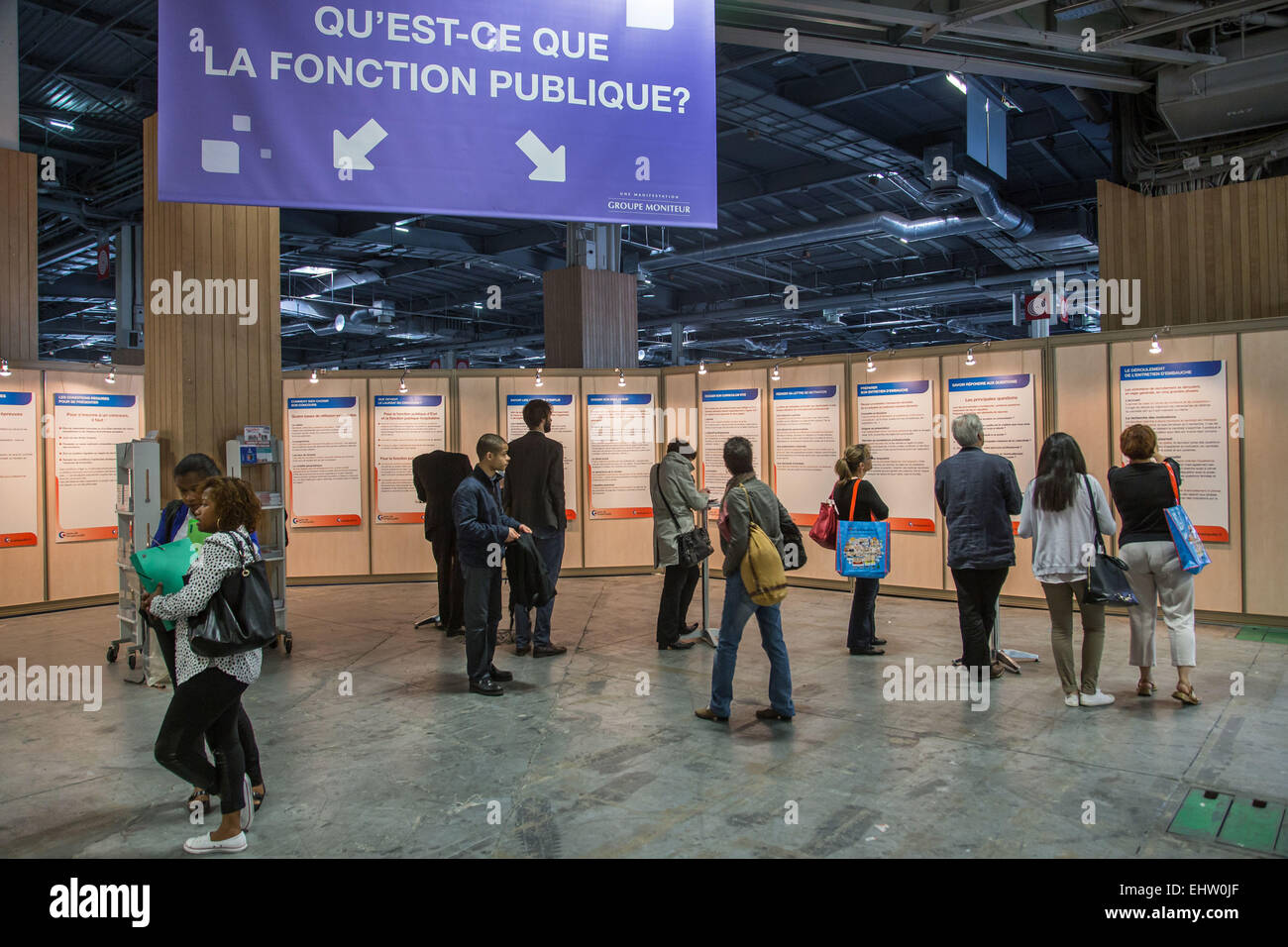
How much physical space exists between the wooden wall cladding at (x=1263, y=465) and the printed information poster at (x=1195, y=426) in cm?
12

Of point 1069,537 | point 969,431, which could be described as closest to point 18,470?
point 969,431

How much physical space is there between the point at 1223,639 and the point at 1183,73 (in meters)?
5.01

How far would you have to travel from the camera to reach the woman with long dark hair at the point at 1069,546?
4723 mm

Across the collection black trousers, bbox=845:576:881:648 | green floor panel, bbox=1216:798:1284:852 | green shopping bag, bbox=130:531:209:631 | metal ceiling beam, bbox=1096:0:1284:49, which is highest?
metal ceiling beam, bbox=1096:0:1284:49

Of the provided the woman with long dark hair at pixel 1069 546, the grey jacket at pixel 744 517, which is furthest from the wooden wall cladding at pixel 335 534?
the woman with long dark hair at pixel 1069 546

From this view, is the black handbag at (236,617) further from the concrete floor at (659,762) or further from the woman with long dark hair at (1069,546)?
the woman with long dark hair at (1069,546)

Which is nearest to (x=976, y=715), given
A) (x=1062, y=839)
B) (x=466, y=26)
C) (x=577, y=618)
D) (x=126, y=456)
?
(x=1062, y=839)

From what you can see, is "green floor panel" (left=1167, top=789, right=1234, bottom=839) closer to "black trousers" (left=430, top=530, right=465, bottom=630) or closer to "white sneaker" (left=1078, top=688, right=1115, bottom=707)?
"white sneaker" (left=1078, top=688, right=1115, bottom=707)

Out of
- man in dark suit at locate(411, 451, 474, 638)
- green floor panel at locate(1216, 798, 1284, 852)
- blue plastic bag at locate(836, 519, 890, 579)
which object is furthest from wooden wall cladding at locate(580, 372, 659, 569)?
green floor panel at locate(1216, 798, 1284, 852)

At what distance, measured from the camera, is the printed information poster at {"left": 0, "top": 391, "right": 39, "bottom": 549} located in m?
7.84

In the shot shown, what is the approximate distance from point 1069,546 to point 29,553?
859 centimetres

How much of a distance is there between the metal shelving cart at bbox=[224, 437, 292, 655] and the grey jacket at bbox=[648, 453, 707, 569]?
2743 mm

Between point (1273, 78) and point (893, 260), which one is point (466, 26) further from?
point (893, 260)

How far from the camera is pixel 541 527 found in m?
6.14
